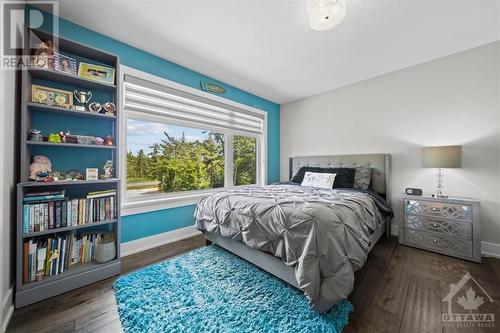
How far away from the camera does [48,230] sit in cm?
154

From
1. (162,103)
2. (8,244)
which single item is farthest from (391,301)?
(162,103)

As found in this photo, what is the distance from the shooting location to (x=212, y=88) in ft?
10.3

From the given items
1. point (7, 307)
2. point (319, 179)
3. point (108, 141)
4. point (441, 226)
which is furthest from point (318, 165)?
point (7, 307)

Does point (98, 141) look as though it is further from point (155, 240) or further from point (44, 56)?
point (155, 240)

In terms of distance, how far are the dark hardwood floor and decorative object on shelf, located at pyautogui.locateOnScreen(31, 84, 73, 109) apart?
5.33 feet

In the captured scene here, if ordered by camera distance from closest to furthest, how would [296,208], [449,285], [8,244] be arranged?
[8,244]
[296,208]
[449,285]

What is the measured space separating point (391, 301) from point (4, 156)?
2.94m

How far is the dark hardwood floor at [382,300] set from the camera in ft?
4.12

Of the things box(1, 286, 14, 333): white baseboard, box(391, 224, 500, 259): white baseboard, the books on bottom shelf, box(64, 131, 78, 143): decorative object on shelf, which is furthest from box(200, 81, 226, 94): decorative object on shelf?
box(391, 224, 500, 259): white baseboard

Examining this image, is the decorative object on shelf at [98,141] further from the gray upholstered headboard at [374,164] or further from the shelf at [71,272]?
the gray upholstered headboard at [374,164]

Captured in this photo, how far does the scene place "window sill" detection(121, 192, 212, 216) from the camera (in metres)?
2.31

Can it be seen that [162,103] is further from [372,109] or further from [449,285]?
[449,285]

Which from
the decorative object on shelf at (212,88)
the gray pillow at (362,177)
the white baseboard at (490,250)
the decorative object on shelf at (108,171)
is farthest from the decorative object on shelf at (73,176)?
the white baseboard at (490,250)

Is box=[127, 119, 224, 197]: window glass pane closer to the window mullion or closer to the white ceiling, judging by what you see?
the window mullion
